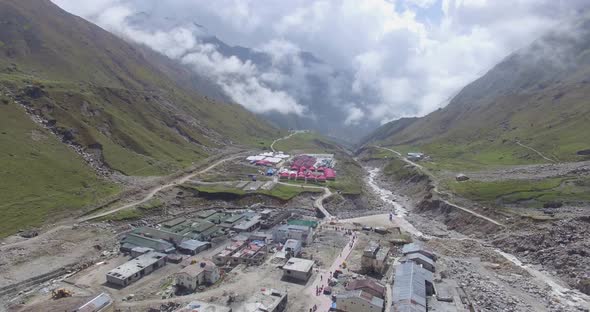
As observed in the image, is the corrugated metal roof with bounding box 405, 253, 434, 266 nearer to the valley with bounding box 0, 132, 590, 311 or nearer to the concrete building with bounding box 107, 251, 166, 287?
the valley with bounding box 0, 132, 590, 311

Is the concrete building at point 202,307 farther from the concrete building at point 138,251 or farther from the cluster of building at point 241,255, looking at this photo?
the concrete building at point 138,251

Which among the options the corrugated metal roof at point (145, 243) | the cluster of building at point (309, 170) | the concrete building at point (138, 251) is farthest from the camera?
the cluster of building at point (309, 170)

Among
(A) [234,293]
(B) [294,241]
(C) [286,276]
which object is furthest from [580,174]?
(A) [234,293]

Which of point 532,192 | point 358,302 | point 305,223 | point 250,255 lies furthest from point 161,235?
point 532,192

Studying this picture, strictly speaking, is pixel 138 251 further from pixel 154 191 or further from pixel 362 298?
pixel 362 298

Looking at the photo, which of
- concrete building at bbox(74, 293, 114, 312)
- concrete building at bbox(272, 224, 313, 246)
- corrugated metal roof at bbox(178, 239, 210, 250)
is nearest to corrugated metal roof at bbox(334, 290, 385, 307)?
concrete building at bbox(272, 224, 313, 246)

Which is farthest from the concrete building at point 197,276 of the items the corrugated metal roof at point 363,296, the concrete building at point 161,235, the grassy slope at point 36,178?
the grassy slope at point 36,178

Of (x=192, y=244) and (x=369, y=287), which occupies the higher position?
(x=369, y=287)
